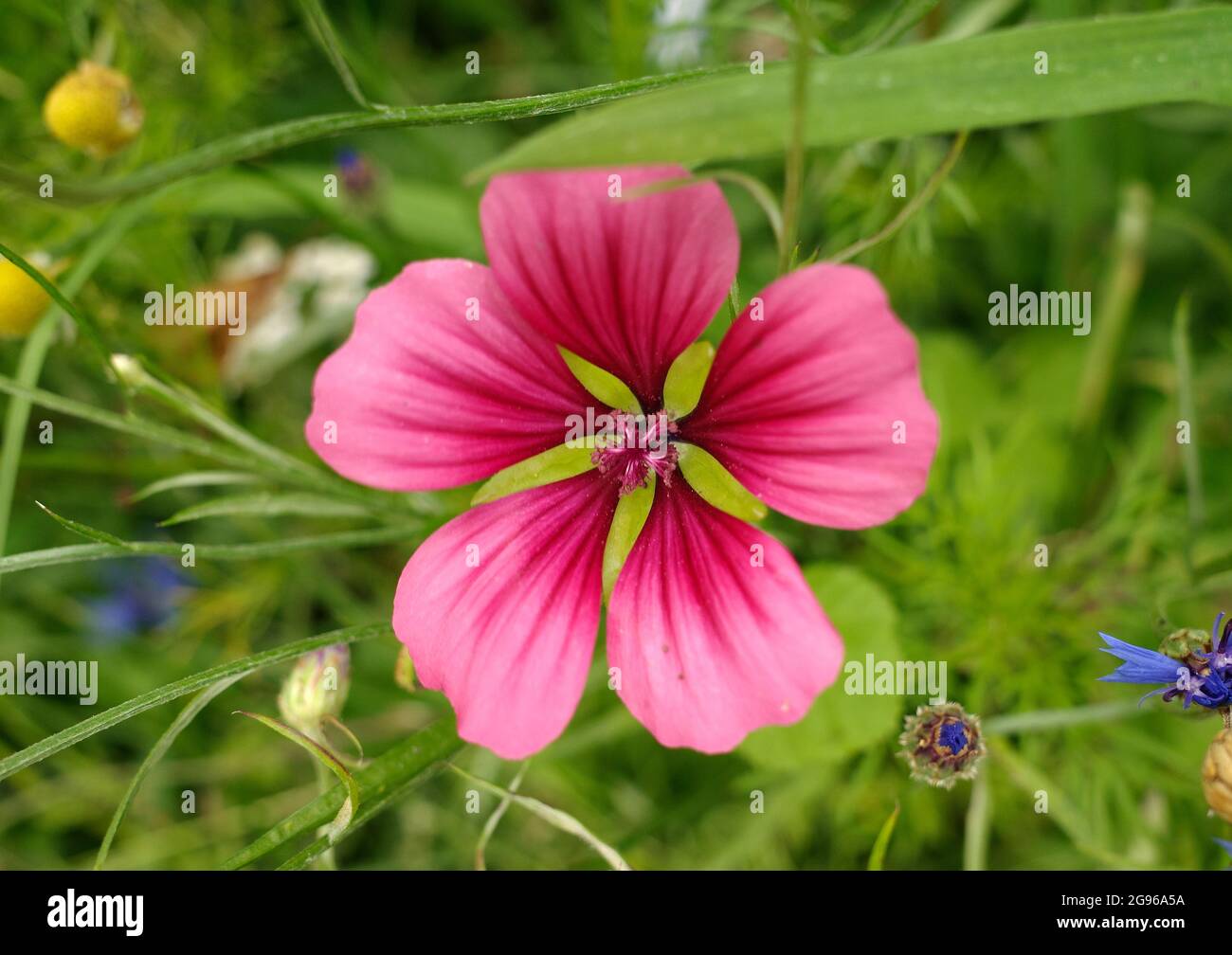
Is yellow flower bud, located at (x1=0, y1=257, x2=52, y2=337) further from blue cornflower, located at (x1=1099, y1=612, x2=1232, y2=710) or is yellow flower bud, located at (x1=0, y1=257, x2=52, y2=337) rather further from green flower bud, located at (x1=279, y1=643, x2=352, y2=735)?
blue cornflower, located at (x1=1099, y1=612, x2=1232, y2=710)

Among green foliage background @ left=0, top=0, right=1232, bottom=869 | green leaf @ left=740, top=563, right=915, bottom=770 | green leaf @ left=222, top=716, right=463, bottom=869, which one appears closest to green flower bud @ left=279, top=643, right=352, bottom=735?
green leaf @ left=222, top=716, right=463, bottom=869

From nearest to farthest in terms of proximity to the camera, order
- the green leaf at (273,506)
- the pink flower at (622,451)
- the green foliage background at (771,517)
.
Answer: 1. the pink flower at (622,451)
2. the green leaf at (273,506)
3. the green foliage background at (771,517)

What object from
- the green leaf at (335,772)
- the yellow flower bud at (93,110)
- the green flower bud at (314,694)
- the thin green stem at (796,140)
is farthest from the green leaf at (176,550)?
the thin green stem at (796,140)

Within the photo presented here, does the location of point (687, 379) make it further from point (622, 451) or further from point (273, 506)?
point (273, 506)

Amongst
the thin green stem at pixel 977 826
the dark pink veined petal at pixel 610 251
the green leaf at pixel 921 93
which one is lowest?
the thin green stem at pixel 977 826

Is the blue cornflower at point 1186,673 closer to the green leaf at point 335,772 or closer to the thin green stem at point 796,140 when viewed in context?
the thin green stem at point 796,140
